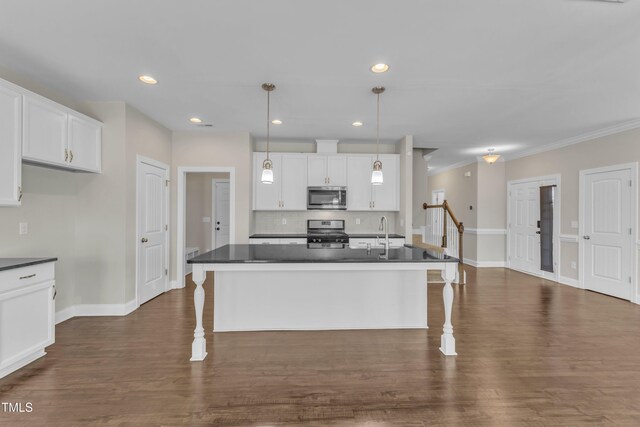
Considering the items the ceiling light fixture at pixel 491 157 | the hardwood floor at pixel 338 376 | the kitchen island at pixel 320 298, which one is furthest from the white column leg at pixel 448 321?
the ceiling light fixture at pixel 491 157

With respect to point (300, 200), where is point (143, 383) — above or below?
below

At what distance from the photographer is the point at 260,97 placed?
3.65 metres

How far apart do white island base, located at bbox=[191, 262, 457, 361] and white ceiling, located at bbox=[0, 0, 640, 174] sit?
6.64ft

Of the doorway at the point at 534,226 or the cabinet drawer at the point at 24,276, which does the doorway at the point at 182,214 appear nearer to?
the cabinet drawer at the point at 24,276

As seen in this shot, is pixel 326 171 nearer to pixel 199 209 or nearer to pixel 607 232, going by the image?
pixel 199 209

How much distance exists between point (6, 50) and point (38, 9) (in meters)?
0.92

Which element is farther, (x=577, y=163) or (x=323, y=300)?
(x=577, y=163)

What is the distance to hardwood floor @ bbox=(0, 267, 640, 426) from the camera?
2.00m

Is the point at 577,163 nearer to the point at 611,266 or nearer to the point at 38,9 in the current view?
the point at 611,266

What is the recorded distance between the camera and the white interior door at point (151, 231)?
4.22 m

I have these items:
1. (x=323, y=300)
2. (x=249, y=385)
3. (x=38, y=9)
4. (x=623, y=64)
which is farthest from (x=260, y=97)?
(x=623, y=64)

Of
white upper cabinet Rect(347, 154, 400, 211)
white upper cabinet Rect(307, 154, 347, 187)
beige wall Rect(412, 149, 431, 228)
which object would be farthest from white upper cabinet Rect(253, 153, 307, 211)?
beige wall Rect(412, 149, 431, 228)

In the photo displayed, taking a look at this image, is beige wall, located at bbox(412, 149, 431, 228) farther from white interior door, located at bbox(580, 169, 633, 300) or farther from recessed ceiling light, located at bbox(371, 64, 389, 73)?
recessed ceiling light, located at bbox(371, 64, 389, 73)

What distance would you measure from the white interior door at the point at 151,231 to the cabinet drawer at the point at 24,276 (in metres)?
1.39
